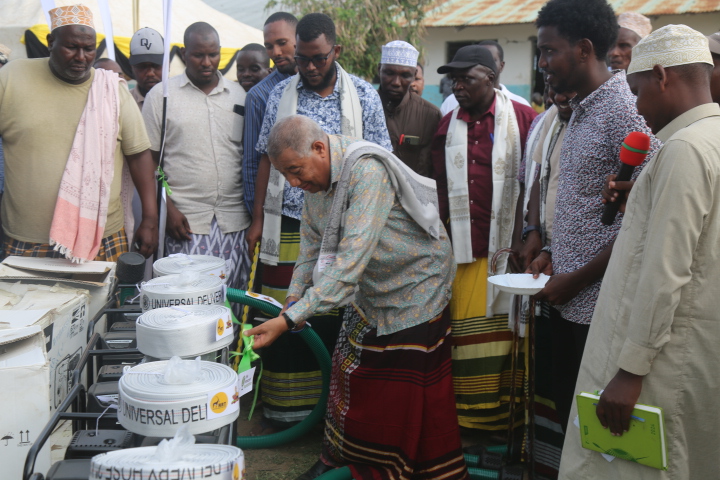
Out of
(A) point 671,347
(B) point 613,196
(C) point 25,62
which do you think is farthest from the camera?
(C) point 25,62

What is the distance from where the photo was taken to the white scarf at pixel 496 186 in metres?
3.90

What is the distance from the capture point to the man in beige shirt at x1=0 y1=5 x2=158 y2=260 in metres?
3.81

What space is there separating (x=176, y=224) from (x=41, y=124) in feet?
3.08

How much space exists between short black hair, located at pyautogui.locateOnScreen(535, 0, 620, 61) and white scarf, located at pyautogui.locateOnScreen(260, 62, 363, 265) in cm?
141

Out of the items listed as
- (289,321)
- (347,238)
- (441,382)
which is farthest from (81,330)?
(441,382)

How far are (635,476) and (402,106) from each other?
2982 mm

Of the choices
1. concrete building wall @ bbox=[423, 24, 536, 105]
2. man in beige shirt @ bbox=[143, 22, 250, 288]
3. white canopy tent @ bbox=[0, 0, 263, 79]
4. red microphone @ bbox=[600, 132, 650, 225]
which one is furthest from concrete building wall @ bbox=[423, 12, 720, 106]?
red microphone @ bbox=[600, 132, 650, 225]

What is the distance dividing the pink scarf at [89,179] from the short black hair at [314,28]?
42.8 inches

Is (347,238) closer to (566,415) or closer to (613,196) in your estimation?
(613,196)

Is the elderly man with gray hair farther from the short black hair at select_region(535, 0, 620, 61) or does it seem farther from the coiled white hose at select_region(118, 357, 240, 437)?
the coiled white hose at select_region(118, 357, 240, 437)

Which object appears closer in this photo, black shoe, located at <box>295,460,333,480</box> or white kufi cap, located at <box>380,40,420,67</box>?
black shoe, located at <box>295,460,333,480</box>

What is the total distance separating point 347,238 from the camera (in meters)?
2.85

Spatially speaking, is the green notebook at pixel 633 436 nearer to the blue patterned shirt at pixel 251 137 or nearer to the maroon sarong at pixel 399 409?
the maroon sarong at pixel 399 409

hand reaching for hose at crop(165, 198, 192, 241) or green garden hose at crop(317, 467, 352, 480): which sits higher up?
hand reaching for hose at crop(165, 198, 192, 241)
